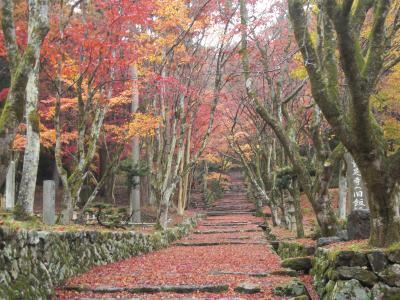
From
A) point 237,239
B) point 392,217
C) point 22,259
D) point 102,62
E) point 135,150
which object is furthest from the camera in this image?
point 135,150

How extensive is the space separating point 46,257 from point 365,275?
464 cm

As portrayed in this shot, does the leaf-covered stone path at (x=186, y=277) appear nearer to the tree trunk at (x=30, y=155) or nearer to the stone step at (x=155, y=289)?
the stone step at (x=155, y=289)

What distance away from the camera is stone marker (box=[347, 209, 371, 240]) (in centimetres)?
795

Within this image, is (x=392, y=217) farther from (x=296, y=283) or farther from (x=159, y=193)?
(x=159, y=193)

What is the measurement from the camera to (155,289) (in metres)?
6.54

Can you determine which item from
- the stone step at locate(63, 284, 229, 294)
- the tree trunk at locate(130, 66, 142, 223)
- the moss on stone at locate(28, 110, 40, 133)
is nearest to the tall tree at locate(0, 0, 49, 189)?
the moss on stone at locate(28, 110, 40, 133)

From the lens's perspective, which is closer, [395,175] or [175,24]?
[395,175]

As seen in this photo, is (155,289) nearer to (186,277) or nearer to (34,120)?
(186,277)

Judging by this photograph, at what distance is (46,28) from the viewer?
7.02 meters

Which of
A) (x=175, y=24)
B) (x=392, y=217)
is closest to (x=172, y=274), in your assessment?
(x=392, y=217)

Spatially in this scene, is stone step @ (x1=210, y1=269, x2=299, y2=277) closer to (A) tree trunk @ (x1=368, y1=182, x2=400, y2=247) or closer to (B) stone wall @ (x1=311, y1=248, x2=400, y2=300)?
(B) stone wall @ (x1=311, y1=248, x2=400, y2=300)

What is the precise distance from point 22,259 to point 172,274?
3485mm

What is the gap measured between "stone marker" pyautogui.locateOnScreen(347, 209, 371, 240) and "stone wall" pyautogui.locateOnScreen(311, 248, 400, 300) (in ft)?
5.97

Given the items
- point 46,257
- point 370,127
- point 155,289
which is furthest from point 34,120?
point 370,127
